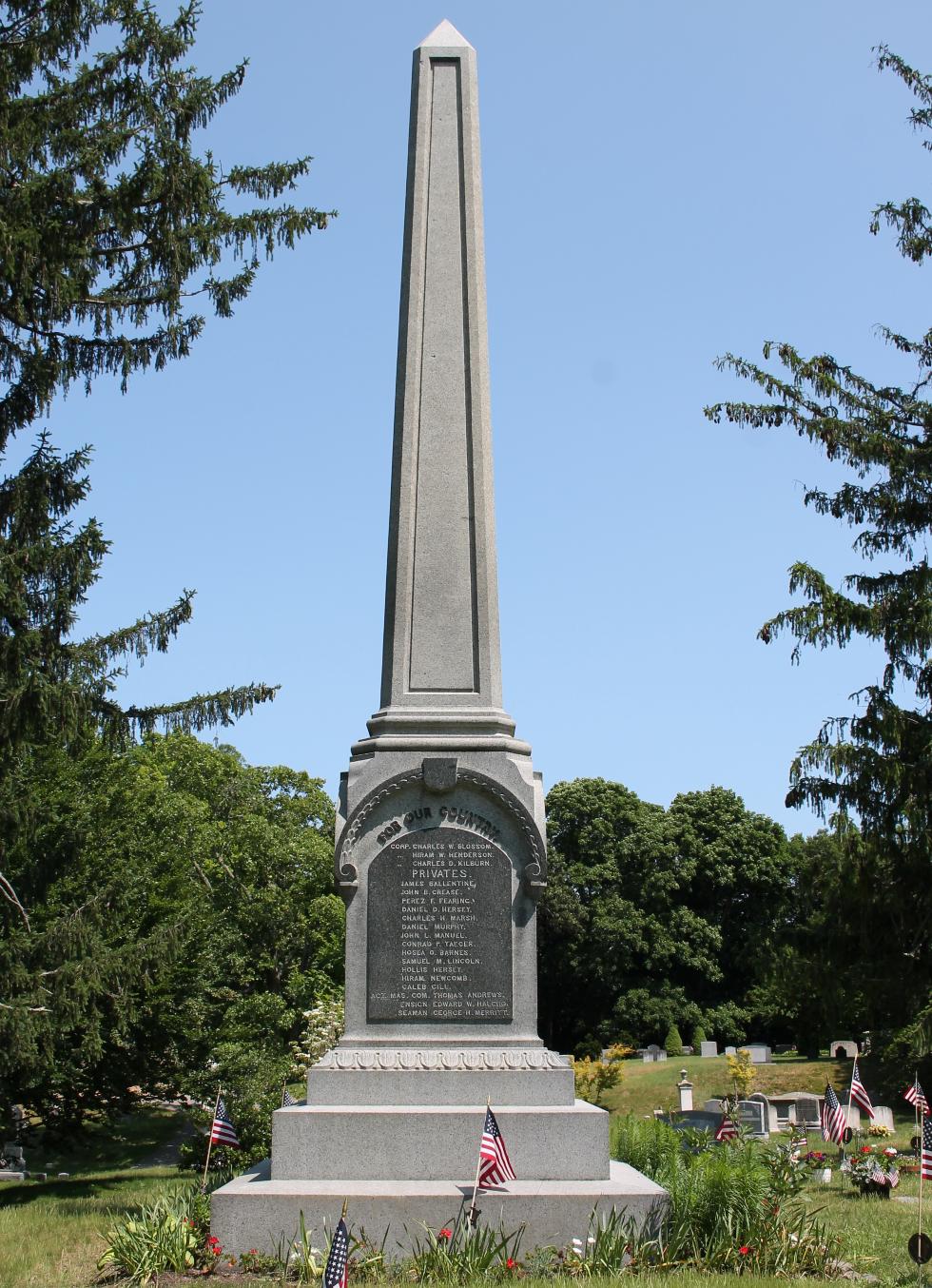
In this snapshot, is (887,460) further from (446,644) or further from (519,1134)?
(519,1134)

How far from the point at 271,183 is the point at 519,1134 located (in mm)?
11366

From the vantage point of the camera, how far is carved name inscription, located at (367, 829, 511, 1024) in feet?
29.9

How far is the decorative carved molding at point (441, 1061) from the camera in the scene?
348 inches

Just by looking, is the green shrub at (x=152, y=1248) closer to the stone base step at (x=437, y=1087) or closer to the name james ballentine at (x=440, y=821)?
the stone base step at (x=437, y=1087)

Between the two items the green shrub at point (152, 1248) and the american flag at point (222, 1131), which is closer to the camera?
the green shrub at point (152, 1248)

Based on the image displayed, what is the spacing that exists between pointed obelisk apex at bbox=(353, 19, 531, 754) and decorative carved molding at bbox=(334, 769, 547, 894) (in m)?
0.29

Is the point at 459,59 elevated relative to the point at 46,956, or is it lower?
elevated

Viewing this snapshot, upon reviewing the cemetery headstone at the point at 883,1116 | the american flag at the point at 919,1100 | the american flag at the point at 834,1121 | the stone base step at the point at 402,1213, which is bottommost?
the cemetery headstone at the point at 883,1116

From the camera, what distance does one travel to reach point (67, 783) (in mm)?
23250

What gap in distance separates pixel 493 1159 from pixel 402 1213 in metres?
0.72

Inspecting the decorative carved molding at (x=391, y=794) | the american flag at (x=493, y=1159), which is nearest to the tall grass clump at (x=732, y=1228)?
the american flag at (x=493, y=1159)

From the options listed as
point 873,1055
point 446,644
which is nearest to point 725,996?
point 873,1055

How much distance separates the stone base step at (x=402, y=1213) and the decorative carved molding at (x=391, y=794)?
7.03 feet

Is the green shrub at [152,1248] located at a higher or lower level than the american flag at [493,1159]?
lower
